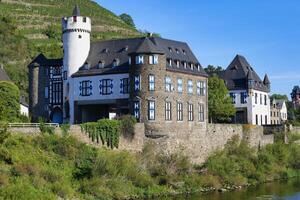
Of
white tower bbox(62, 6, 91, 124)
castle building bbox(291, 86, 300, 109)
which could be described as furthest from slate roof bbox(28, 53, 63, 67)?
castle building bbox(291, 86, 300, 109)

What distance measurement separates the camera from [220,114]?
71688mm

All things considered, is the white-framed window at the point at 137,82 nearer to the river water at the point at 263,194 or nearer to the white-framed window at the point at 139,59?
the white-framed window at the point at 139,59

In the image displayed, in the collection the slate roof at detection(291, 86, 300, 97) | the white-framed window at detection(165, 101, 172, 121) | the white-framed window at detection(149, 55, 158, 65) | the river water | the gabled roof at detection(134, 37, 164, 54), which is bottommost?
the river water

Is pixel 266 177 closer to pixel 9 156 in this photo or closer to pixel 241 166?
pixel 241 166

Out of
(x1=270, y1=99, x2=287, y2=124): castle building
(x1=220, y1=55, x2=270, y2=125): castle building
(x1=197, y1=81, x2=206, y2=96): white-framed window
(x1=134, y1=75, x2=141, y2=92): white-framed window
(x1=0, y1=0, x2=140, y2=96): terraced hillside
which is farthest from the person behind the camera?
(x1=0, y1=0, x2=140, y2=96): terraced hillside

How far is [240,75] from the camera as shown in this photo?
78.7m

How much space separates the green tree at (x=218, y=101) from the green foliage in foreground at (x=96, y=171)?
13.0m

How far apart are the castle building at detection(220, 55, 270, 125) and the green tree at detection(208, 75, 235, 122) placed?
5246 millimetres

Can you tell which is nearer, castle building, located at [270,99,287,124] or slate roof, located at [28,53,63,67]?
slate roof, located at [28,53,63,67]

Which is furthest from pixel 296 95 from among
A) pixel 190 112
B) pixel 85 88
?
pixel 85 88

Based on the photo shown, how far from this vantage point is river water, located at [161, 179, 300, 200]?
47.4 metres

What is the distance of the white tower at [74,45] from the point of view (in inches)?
2253

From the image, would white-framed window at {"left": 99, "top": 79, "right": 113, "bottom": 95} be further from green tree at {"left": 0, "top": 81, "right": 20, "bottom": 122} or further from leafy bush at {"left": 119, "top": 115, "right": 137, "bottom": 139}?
green tree at {"left": 0, "top": 81, "right": 20, "bottom": 122}

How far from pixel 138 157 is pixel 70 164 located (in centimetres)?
818
